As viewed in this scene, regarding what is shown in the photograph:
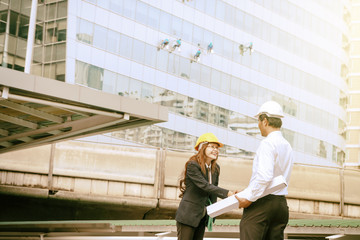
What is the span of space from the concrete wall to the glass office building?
44.6 ft

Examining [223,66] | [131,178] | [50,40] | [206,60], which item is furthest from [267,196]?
[223,66]

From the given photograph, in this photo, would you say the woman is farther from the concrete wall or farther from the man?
the concrete wall

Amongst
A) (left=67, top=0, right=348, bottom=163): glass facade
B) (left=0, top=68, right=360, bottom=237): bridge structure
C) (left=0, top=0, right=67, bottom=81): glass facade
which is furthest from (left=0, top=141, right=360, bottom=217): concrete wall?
(left=67, top=0, right=348, bottom=163): glass facade

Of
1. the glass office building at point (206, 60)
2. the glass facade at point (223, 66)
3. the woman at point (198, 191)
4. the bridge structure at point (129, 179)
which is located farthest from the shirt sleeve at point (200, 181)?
the glass facade at point (223, 66)

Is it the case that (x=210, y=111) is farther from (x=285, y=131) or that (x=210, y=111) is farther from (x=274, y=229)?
(x=274, y=229)

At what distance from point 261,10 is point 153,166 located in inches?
1651

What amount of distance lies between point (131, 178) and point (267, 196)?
12195 millimetres

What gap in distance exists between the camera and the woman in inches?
252

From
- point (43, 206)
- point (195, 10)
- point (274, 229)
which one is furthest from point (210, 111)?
point (274, 229)

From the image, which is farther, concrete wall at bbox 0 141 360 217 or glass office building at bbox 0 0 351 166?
glass office building at bbox 0 0 351 166

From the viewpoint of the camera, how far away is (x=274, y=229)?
17.3 ft

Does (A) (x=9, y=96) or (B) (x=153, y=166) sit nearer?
(A) (x=9, y=96)

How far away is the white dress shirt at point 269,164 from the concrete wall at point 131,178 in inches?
Answer: 440

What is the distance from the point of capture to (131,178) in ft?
56.4
